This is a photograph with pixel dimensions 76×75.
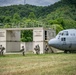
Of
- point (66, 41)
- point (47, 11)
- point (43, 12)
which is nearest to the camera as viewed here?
point (47, 11)

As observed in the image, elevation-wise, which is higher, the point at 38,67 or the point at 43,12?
the point at 43,12

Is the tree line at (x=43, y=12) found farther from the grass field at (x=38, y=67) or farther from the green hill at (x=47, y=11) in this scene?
the grass field at (x=38, y=67)

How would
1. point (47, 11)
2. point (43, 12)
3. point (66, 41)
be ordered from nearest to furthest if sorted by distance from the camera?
point (47, 11), point (43, 12), point (66, 41)

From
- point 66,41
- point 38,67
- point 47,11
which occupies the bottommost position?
point 38,67

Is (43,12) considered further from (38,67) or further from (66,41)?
(66,41)

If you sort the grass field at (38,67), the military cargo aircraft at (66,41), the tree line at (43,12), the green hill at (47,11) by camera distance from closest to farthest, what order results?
the green hill at (47,11)
the tree line at (43,12)
the grass field at (38,67)
the military cargo aircraft at (66,41)

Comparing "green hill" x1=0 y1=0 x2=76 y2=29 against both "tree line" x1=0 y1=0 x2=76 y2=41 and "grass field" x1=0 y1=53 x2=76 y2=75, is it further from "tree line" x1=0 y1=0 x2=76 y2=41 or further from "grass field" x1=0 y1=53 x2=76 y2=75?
"grass field" x1=0 y1=53 x2=76 y2=75

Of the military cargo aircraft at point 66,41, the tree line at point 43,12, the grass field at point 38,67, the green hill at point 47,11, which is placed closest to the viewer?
the green hill at point 47,11

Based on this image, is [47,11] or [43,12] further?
[43,12]

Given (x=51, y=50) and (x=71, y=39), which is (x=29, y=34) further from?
(x=71, y=39)

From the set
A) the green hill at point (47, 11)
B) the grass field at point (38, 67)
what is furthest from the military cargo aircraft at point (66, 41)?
the grass field at point (38, 67)

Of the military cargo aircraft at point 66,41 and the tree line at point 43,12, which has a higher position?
the tree line at point 43,12

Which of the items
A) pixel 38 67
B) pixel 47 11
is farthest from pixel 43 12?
pixel 38 67

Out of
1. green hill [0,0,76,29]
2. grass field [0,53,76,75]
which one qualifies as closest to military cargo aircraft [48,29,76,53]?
green hill [0,0,76,29]
